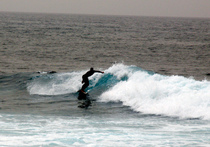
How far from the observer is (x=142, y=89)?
54.6 ft

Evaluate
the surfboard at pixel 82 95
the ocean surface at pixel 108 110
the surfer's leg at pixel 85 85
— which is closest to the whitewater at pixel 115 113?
the ocean surface at pixel 108 110

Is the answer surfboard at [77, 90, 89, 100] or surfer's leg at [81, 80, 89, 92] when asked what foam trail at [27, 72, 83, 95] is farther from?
surfer's leg at [81, 80, 89, 92]

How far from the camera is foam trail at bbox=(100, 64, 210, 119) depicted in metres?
13.8

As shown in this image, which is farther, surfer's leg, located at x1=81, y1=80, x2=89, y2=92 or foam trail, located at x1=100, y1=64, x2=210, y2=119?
surfer's leg, located at x1=81, y1=80, x2=89, y2=92

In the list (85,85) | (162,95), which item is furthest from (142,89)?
(85,85)

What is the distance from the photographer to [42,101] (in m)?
16.8

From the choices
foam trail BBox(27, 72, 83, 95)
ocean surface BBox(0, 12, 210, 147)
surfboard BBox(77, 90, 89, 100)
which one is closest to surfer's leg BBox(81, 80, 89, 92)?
surfboard BBox(77, 90, 89, 100)

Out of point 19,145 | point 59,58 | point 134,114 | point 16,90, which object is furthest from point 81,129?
point 59,58

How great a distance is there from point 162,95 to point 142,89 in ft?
4.46

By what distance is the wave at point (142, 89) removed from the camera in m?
14.0

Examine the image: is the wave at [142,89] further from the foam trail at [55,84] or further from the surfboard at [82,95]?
the surfboard at [82,95]

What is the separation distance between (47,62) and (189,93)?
21.3 m

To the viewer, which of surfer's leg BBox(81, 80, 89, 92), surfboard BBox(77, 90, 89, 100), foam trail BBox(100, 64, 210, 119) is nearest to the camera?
foam trail BBox(100, 64, 210, 119)

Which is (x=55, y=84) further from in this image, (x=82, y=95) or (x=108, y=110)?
(x=108, y=110)
